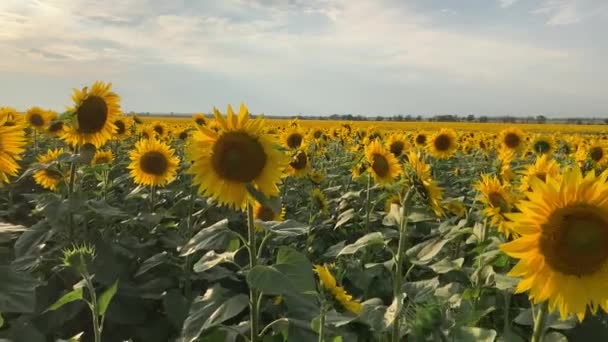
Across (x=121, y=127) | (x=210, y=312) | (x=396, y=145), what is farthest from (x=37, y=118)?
(x=210, y=312)

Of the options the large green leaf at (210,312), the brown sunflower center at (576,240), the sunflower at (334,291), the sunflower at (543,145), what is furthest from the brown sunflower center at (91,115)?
the sunflower at (543,145)

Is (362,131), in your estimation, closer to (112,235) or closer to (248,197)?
(112,235)

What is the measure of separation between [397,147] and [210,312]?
19.5 ft

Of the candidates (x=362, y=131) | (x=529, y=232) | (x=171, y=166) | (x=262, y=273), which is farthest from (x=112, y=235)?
(x=362, y=131)

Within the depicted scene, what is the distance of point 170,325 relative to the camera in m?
3.88

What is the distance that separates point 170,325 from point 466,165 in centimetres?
1096

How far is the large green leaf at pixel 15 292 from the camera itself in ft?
5.16

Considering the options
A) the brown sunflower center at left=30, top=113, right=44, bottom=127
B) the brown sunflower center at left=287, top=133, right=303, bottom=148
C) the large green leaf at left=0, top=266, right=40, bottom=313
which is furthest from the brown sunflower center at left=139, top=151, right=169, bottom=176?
the brown sunflower center at left=30, top=113, right=44, bottom=127

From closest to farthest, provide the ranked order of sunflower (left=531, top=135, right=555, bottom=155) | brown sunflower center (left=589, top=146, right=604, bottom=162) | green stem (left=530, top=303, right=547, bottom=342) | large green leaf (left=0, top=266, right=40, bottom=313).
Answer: large green leaf (left=0, top=266, right=40, bottom=313)
green stem (left=530, top=303, right=547, bottom=342)
brown sunflower center (left=589, top=146, right=604, bottom=162)
sunflower (left=531, top=135, right=555, bottom=155)

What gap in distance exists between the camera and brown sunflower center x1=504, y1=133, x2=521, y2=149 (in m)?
10.4

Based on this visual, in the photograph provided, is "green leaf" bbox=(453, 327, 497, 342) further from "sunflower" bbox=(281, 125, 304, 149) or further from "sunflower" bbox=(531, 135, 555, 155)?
"sunflower" bbox=(531, 135, 555, 155)

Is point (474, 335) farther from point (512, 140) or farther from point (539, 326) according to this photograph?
point (512, 140)

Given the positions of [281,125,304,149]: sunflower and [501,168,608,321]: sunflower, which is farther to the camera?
[281,125,304,149]: sunflower

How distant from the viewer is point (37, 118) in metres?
9.30
